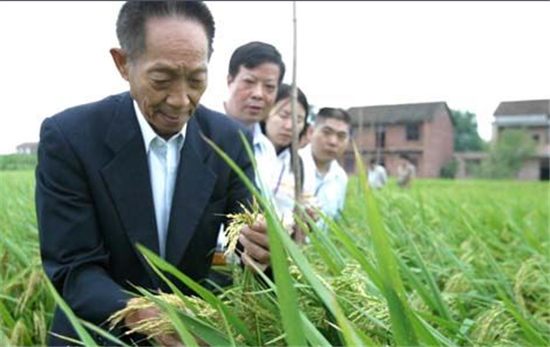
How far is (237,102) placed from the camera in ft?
5.51

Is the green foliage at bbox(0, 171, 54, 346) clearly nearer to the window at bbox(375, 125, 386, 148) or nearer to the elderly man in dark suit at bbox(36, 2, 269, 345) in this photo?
the elderly man in dark suit at bbox(36, 2, 269, 345)

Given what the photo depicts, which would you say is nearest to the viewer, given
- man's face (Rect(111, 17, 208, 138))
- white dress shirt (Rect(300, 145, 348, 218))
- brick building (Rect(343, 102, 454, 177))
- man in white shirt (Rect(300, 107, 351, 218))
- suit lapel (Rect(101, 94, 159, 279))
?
man's face (Rect(111, 17, 208, 138))

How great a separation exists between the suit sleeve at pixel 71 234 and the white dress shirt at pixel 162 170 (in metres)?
0.10

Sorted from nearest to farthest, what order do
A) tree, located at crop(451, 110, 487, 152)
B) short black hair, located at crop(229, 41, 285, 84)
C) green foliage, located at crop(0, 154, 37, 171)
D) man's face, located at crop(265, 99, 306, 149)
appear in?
green foliage, located at crop(0, 154, 37, 171)
short black hair, located at crop(229, 41, 285, 84)
man's face, located at crop(265, 99, 306, 149)
tree, located at crop(451, 110, 487, 152)

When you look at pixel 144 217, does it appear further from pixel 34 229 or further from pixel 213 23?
pixel 34 229

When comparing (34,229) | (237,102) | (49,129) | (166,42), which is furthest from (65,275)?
(34,229)

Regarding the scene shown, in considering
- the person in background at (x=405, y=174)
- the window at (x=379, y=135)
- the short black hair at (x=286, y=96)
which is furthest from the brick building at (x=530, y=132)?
the short black hair at (x=286, y=96)

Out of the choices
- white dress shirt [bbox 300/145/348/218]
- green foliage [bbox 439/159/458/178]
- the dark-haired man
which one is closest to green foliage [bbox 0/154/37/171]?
the dark-haired man

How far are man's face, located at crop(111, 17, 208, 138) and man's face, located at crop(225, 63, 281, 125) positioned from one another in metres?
0.76

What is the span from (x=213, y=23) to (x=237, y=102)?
0.78 meters

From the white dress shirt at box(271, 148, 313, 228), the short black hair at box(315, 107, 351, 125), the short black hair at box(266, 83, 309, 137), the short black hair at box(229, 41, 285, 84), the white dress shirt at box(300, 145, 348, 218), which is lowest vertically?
the white dress shirt at box(300, 145, 348, 218)

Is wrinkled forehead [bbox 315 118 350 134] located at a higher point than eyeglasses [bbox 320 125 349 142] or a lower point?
higher

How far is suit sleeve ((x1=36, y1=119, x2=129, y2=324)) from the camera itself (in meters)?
0.88

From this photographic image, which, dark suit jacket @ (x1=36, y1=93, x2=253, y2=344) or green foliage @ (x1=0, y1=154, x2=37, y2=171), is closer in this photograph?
dark suit jacket @ (x1=36, y1=93, x2=253, y2=344)
